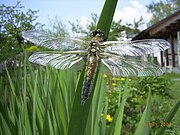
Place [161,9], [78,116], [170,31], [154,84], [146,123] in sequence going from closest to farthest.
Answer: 1. [78,116]
2. [146,123]
3. [154,84]
4. [170,31]
5. [161,9]

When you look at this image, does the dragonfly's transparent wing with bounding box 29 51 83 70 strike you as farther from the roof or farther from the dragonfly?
the roof

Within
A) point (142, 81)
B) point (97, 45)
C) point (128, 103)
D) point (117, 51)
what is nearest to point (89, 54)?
point (97, 45)

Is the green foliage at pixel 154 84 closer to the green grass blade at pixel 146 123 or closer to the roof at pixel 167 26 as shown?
the green grass blade at pixel 146 123

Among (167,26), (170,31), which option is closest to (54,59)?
(167,26)

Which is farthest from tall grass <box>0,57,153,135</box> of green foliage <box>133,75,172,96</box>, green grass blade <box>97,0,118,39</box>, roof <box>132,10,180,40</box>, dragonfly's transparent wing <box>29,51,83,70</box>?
roof <box>132,10,180,40</box>

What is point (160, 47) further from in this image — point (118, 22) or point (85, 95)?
point (118, 22)

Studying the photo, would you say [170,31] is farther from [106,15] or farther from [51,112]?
[106,15]
